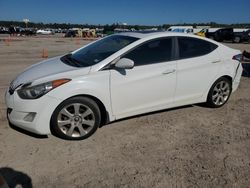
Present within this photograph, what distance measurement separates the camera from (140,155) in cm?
409

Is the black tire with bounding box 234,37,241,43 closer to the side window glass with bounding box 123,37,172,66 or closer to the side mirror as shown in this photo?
the side window glass with bounding box 123,37,172,66

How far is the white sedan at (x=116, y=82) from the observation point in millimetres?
4285

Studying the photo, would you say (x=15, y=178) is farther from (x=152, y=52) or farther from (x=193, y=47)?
(x=193, y=47)

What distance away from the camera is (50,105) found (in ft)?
13.8

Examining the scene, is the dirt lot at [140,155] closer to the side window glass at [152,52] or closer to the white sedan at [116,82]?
the white sedan at [116,82]

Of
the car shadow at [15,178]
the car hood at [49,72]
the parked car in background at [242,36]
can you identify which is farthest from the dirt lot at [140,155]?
the parked car in background at [242,36]

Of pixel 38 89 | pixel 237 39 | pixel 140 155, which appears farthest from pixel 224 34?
pixel 38 89

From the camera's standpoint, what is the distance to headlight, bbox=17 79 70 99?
167 inches

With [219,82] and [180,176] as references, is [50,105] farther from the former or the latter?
[219,82]

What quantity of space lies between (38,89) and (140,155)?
1728 mm

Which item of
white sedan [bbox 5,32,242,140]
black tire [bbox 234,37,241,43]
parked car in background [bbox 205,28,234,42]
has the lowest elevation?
white sedan [bbox 5,32,242,140]

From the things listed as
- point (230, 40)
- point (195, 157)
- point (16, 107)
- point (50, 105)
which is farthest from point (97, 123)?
point (230, 40)

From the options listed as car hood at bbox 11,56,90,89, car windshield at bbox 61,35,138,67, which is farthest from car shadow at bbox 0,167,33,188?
car windshield at bbox 61,35,138,67

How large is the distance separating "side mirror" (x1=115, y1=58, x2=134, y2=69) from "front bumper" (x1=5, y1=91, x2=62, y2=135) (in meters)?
1.06
